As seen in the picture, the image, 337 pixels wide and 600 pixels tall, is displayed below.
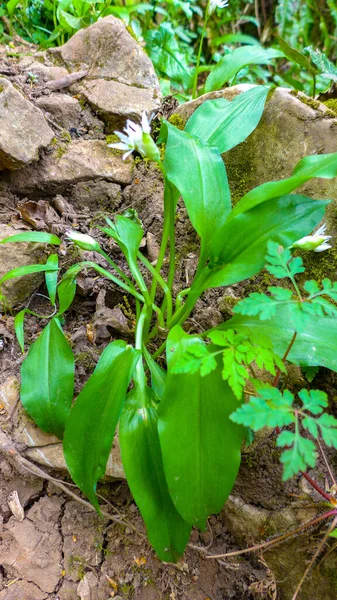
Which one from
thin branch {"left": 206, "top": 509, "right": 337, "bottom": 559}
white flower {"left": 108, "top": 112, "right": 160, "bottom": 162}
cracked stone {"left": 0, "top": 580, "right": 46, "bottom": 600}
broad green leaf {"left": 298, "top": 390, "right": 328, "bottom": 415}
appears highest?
white flower {"left": 108, "top": 112, "right": 160, "bottom": 162}

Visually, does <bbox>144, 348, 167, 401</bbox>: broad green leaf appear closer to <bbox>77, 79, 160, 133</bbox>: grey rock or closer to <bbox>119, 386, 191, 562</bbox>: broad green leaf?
<bbox>119, 386, 191, 562</bbox>: broad green leaf

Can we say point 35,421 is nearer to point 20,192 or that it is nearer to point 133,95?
point 20,192

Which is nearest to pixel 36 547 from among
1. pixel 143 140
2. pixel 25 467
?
pixel 25 467

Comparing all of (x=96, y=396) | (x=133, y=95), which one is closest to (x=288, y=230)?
(x=96, y=396)

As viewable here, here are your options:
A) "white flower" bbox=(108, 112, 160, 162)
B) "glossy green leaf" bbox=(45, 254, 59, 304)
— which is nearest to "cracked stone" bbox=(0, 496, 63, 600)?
"glossy green leaf" bbox=(45, 254, 59, 304)

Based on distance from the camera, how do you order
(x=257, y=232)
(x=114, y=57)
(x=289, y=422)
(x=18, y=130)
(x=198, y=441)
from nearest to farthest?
(x=289, y=422) → (x=198, y=441) → (x=257, y=232) → (x=18, y=130) → (x=114, y=57)

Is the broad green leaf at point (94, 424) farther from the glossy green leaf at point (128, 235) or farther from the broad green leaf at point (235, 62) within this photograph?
the broad green leaf at point (235, 62)

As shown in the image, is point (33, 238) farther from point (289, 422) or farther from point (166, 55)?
point (166, 55)
